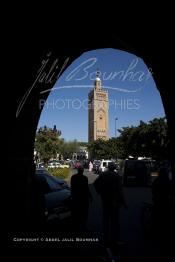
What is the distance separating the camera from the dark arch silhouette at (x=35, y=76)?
32.2 feet

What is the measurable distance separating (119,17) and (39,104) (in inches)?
179

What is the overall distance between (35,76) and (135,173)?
1999cm

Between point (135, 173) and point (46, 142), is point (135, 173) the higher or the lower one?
the lower one

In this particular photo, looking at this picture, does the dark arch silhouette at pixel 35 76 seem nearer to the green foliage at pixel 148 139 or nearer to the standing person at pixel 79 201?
the standing person at pixel 79 201

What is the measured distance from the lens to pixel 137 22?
9.93 metres

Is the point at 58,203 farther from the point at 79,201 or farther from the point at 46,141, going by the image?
the point at 46,141

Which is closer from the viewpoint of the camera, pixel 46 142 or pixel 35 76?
pixel 35 76

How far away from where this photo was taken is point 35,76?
11.2 m

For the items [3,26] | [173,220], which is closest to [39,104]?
[3,26]

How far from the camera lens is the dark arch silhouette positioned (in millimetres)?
9820

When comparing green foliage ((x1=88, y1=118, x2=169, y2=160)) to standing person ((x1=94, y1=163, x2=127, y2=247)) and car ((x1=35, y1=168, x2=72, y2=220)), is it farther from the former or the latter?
standing person ((x1=94, y1=163, x2=127, y2=247))

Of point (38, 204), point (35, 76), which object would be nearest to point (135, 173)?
point (35, 76)

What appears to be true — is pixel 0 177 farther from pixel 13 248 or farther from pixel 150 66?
pixel 150 66

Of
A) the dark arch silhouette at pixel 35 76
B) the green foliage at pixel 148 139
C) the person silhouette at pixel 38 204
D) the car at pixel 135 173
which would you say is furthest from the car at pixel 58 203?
the green foliage at pixel 148 139
